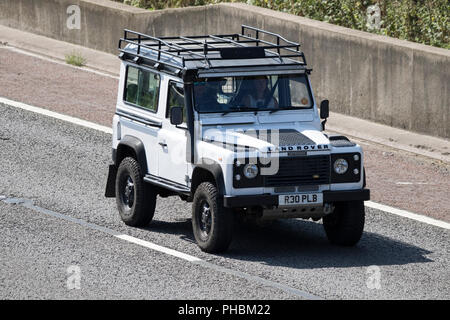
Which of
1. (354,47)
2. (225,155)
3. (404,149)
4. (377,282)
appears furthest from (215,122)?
(354,47)

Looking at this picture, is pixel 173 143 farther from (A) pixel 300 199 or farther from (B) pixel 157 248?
(A) pixel 300 199

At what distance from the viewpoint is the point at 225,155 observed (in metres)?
12.5

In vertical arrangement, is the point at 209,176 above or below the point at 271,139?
below

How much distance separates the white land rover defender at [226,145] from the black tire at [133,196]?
0.01m

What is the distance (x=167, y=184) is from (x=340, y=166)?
218 cm

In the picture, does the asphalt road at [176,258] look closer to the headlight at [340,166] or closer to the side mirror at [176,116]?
the headlight at [340,166]

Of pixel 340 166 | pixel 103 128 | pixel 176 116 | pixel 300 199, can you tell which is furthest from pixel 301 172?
pixel 103 128

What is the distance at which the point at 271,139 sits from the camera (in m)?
12.8

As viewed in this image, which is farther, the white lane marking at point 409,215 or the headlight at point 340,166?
the white lane marking at point 409,215

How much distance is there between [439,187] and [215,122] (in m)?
4.82

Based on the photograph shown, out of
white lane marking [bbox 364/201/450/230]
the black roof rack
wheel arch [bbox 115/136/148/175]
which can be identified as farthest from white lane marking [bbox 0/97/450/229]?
wheel arch [bbox 115/136/148/175]

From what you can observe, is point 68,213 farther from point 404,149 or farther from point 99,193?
point 404,149

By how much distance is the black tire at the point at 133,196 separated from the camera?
1395 centimetres

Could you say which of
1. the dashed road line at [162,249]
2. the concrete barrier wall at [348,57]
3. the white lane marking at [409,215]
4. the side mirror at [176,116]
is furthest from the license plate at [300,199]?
the concrete barrier wall at [348,57]
